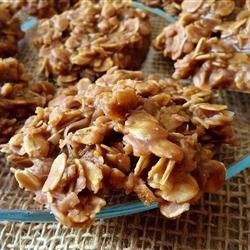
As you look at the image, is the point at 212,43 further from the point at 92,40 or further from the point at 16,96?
the point at 16,96

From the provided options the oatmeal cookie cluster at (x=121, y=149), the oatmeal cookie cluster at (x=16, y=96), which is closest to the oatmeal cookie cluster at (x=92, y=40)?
the oatmeal cookie cluster at (x=16, y=96)

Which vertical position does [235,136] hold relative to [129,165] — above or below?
below

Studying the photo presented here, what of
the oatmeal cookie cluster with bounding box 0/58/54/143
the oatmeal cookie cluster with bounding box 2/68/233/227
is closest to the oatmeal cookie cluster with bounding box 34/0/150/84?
the oatmeal cookie cluster with bounding box 0/58/54/143

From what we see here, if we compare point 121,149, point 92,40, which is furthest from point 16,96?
point 121,149

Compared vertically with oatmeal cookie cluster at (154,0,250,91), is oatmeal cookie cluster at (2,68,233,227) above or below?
above

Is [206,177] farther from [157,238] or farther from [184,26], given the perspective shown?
[184,26]

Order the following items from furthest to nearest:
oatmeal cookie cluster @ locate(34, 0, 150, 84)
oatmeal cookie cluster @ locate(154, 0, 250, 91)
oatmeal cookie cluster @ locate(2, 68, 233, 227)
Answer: oatmeal cookie cluster @ locate(34, 0, 150, 84) → oatmeal cookie cluster @ locate(154, 0, 250, 91) → oatmeal cookie cluster @ locate(2, 68, 233, 227)

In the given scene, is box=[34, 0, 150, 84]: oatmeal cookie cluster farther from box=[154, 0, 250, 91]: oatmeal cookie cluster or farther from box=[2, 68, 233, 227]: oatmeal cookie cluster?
box=[2, 68, 233, 227]: oatmeal cookie cluster

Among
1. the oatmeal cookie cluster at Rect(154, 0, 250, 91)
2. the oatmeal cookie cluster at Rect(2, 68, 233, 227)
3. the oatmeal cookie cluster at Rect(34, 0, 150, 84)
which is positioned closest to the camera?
the oatmeal cookie cluster at Rect(2, 68, 233, 227)

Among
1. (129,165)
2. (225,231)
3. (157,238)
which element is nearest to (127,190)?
(129,165)

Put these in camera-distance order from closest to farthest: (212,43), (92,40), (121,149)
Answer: (121,149) < (212,43) < (92,40)

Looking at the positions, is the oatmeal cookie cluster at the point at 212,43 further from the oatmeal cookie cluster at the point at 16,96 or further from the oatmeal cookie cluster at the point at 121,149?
the oatmeal cookie cluster at the point at 16,96
